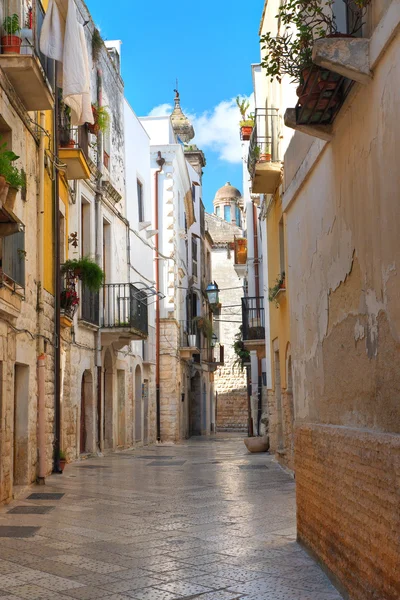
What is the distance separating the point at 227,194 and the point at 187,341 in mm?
42270

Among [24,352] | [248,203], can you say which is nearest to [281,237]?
[24,352]

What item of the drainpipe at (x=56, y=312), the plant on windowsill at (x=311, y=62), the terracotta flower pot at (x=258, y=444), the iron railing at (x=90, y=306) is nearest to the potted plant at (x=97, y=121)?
the drainpipe at (x=56, y=312)

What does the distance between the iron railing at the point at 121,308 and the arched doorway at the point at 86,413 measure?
69.7 inches

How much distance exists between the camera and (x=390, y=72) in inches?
177

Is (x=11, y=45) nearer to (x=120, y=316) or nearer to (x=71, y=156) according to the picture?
(x=71, y=156)

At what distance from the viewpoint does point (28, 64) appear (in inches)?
424

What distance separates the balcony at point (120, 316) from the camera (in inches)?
818

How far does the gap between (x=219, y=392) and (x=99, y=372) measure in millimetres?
30115

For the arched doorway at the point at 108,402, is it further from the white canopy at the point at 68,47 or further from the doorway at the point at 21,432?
the white canopy at the point at 68,47

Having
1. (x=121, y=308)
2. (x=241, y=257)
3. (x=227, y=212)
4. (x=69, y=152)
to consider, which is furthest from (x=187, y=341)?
(x=227, y=212)

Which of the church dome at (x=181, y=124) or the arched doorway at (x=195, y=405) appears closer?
the arched doorway at (x=195, y=405)

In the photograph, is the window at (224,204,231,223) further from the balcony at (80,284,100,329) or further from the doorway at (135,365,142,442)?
the balcony at (80,284,100,329)

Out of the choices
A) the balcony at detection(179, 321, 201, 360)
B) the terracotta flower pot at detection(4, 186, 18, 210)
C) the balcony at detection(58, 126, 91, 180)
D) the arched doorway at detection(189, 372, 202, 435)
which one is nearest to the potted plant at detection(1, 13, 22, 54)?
the terracotta flower pot at detection(4, 186, 18, 210)

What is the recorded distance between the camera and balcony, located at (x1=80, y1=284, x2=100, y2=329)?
18747 mm
